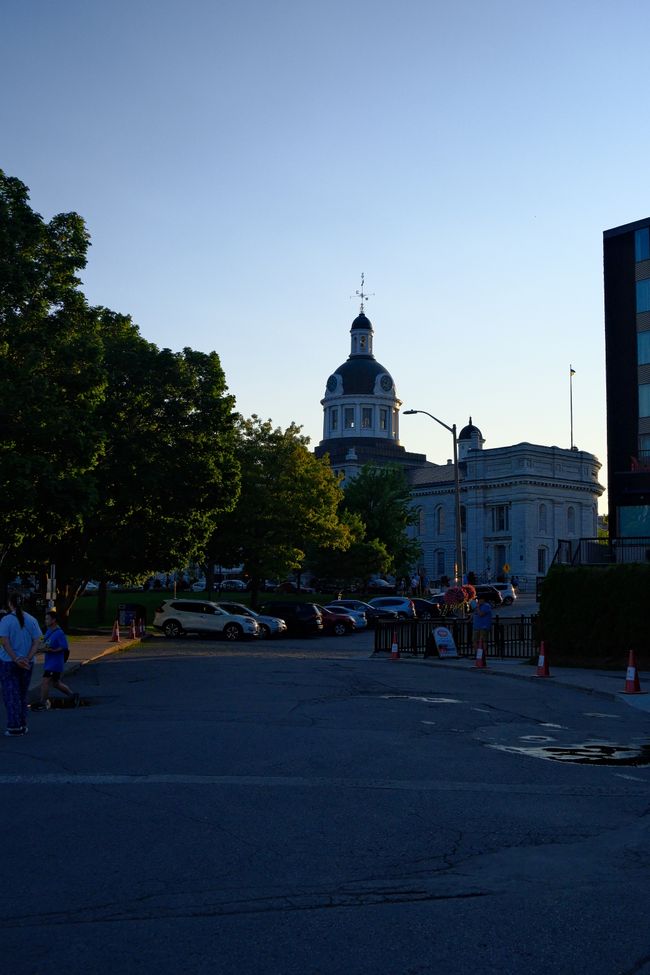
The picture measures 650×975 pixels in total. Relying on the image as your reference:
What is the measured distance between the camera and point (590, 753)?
12.8 metres

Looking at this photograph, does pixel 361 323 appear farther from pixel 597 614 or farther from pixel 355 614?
pixel 597 614

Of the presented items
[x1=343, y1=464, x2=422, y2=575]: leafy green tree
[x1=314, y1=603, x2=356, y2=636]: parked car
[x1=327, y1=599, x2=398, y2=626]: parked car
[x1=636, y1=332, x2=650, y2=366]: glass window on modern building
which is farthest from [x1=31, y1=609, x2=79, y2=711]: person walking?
[x1=343, y1=464, x2=422, y2=575]: leafy green tree

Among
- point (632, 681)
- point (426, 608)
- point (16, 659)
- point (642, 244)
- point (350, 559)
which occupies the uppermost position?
point (642, 244)

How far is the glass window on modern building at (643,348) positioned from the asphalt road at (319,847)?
32.4 metres

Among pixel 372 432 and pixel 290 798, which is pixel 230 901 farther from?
pixel 372 432

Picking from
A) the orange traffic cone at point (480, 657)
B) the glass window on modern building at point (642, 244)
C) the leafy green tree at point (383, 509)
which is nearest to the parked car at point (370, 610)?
the glass window on modern building at point (642, 244)

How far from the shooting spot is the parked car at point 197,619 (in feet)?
143

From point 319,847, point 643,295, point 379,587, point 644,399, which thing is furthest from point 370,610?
point 319,847

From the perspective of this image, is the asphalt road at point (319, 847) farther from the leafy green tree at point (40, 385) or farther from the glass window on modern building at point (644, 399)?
the glass window on modern building at point (644, 399)

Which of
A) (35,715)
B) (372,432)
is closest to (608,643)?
(35,715)

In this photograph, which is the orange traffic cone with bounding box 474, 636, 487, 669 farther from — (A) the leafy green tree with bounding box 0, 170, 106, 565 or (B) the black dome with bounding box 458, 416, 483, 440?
(B) the black dome with bounding box 458, 416, 483, 440

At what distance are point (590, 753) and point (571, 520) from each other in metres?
112

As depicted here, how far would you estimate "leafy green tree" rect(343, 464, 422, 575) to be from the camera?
81812 millimetres

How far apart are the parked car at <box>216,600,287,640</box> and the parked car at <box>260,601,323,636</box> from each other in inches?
30.3
